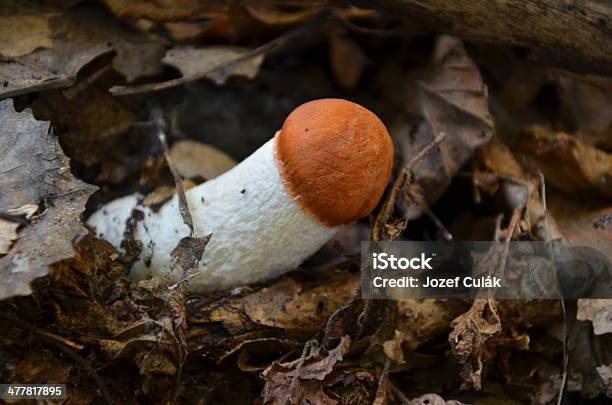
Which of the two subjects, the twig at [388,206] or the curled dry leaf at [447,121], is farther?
the curled dry leaf at [447,121]

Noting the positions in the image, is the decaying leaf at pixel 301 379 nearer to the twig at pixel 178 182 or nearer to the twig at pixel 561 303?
the twig at pixel 178 182

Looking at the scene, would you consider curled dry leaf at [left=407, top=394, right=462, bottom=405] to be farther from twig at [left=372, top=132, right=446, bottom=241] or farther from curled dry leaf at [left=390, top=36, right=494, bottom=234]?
curled dry leaf at [left=390, top=36, right=494, bottom=234]

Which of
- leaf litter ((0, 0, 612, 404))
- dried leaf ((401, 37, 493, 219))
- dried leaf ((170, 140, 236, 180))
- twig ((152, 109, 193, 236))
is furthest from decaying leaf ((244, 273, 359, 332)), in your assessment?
dried leaf ((170, 140, 236, 180))

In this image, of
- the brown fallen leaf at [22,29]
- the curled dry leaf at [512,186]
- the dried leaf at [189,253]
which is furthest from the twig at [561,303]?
the brown fallen leaf at [22,29]

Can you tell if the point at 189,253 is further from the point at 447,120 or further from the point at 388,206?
the point at 447,120

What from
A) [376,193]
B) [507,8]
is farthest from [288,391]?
[507,8]
